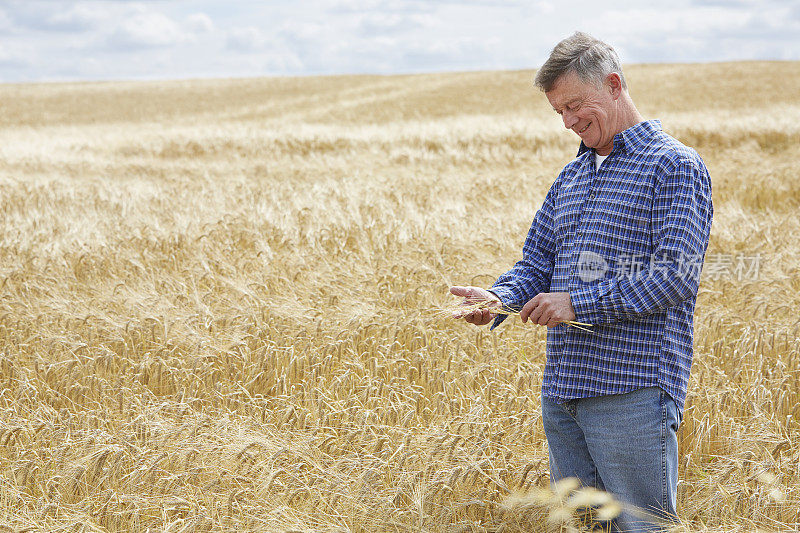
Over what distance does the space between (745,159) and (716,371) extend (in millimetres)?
11272

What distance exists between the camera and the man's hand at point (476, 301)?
217 cm

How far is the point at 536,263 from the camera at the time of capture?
7.63ft

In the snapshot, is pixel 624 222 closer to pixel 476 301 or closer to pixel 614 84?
pixel 614 84

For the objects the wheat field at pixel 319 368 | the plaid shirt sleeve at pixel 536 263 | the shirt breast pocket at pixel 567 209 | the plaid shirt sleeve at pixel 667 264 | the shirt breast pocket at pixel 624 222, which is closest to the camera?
the plaid shirt sleeve at pixel 667 264

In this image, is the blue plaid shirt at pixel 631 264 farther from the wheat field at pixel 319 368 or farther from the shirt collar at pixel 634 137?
the wheat field at pixel 319 368

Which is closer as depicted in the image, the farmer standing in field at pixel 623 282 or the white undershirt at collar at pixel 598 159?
the farmer standing in field at pixel 623 282

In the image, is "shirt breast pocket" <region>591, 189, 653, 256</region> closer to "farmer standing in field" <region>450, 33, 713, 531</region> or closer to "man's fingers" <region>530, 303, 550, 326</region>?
"farmer standing in field" <region>450, 33, 713, 531</region>

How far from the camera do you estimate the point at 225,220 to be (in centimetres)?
792

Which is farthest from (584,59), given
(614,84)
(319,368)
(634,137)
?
(319,368)

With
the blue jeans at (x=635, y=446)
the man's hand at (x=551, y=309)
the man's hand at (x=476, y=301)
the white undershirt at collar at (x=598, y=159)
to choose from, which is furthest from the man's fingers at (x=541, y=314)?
the white undershirt at collar at (x=598, y=159)

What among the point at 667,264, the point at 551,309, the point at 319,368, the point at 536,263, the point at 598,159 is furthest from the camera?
the point at 319,368

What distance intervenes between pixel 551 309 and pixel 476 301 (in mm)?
317

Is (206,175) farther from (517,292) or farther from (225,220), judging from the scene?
(517,292)

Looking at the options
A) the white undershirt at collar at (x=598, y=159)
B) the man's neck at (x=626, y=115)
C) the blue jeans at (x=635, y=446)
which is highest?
the man's neck at (x=626, y=115)
